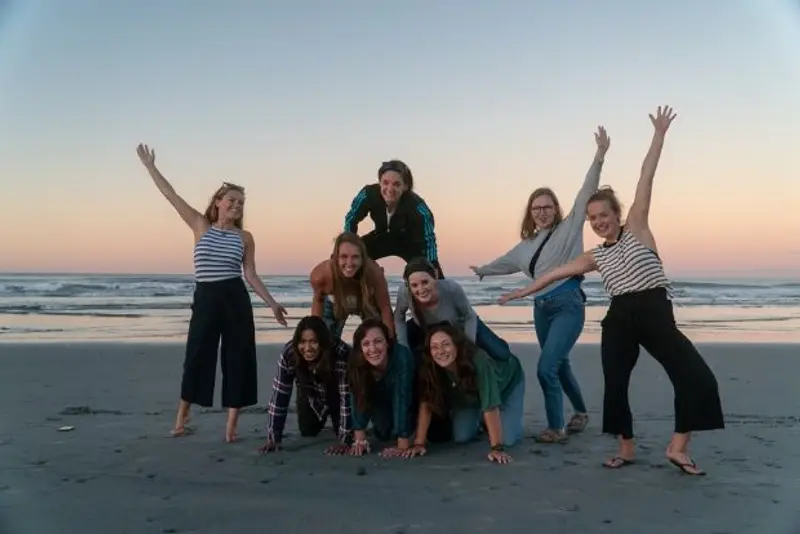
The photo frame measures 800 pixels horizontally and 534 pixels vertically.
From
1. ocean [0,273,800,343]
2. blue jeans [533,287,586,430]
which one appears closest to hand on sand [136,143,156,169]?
blue jeans [533,287,586,430]

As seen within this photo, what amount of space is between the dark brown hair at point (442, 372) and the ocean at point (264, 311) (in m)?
6.57

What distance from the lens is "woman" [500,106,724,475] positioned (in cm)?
363

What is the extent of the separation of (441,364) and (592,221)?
1.13 m

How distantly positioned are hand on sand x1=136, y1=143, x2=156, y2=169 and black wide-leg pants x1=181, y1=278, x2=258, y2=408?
832 mm

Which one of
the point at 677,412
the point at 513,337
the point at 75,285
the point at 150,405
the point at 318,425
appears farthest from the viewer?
the point at 75,285

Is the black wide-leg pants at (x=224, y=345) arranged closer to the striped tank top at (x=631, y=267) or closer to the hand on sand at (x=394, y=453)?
the hand on sand at (x=394, y=453)

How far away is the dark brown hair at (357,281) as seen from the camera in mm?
4316

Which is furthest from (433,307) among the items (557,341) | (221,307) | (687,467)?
(687,467)

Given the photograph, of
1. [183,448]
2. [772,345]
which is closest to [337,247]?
[183,448]

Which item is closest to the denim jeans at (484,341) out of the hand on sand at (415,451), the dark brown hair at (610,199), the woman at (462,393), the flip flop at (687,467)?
the woman at (462,393)

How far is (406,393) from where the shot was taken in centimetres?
419

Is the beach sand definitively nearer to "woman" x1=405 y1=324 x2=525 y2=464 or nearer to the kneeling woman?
"woman" x1=405 y1=324 x2=525 y2=464

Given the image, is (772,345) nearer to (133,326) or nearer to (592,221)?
(592,221)

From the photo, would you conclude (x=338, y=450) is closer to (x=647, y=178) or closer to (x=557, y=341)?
(x=557, y=341)
